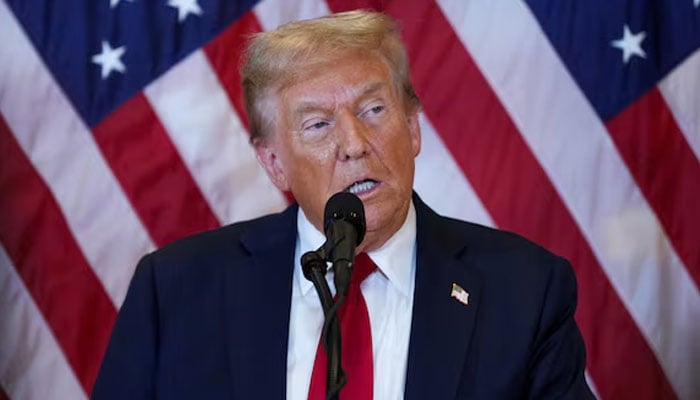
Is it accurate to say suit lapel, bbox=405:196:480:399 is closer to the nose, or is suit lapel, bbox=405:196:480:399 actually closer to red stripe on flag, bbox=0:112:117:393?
the nose

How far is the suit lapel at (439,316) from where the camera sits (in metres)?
2.25

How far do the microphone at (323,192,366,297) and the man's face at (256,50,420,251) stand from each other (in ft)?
1.58

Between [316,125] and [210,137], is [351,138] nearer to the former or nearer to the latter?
[316,125]

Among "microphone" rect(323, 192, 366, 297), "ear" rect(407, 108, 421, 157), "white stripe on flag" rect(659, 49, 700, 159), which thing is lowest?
"microphone" rect(323, 192, 366, 297)

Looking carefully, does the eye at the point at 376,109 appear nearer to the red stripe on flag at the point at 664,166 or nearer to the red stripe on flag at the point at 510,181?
the red stripe on flag at the point at 510,181

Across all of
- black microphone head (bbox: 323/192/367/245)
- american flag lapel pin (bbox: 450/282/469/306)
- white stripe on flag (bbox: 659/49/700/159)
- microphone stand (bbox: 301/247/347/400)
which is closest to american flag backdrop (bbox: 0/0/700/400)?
white stripe on flag (bbox: 659/49/700/159)

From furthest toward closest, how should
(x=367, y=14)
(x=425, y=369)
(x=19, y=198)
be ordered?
(x=19, y=198) → (x=367, y=14) → (x=425, y=369)

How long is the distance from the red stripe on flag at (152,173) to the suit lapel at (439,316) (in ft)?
2.84

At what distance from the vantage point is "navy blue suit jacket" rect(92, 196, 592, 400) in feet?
7.48

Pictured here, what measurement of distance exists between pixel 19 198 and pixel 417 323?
1.28 m

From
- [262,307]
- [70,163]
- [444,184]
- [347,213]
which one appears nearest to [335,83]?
[262,307]

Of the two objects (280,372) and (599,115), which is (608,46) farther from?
(280,372)

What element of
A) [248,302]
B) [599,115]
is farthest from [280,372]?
[599,115]

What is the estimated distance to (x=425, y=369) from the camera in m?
2.25
